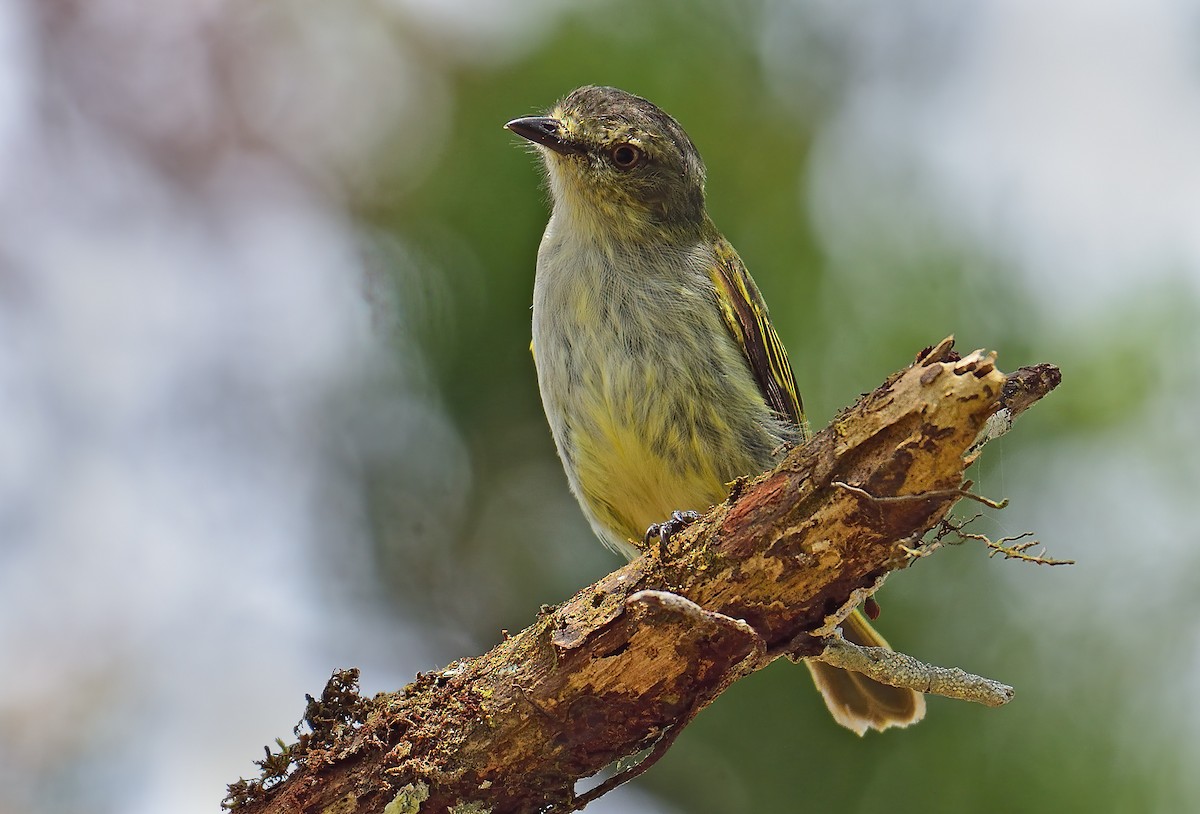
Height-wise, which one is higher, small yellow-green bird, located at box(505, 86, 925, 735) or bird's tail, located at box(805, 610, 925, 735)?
small yellow-green bird, located at box(505, 86, 925, 735)

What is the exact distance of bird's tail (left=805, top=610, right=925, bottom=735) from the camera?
140 inches

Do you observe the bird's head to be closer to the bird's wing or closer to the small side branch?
the bird's wing

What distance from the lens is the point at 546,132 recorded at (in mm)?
3949

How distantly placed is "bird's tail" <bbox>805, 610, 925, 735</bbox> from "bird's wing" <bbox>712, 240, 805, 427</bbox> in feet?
3.12

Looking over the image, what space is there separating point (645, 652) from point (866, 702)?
4.57 ft

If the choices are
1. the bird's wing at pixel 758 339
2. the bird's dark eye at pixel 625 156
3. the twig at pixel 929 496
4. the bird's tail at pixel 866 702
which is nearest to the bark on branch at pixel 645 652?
the twig at pixel 929 496

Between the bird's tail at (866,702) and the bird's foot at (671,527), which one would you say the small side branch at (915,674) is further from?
the bird's tail at (866,702)

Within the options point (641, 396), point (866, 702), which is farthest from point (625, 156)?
point (866, 702)

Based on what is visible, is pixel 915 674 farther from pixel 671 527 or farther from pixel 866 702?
pixel 866 702

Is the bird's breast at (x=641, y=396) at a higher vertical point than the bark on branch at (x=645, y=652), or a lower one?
higher

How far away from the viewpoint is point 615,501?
3.91 meters

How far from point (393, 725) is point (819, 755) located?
162 centimetres

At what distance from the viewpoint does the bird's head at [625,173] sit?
162 inches

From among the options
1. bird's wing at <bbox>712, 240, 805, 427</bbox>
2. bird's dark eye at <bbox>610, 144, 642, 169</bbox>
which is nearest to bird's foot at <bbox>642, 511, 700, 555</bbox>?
bird's wing at <bbox>712, 240, 805, 427</bbox>
